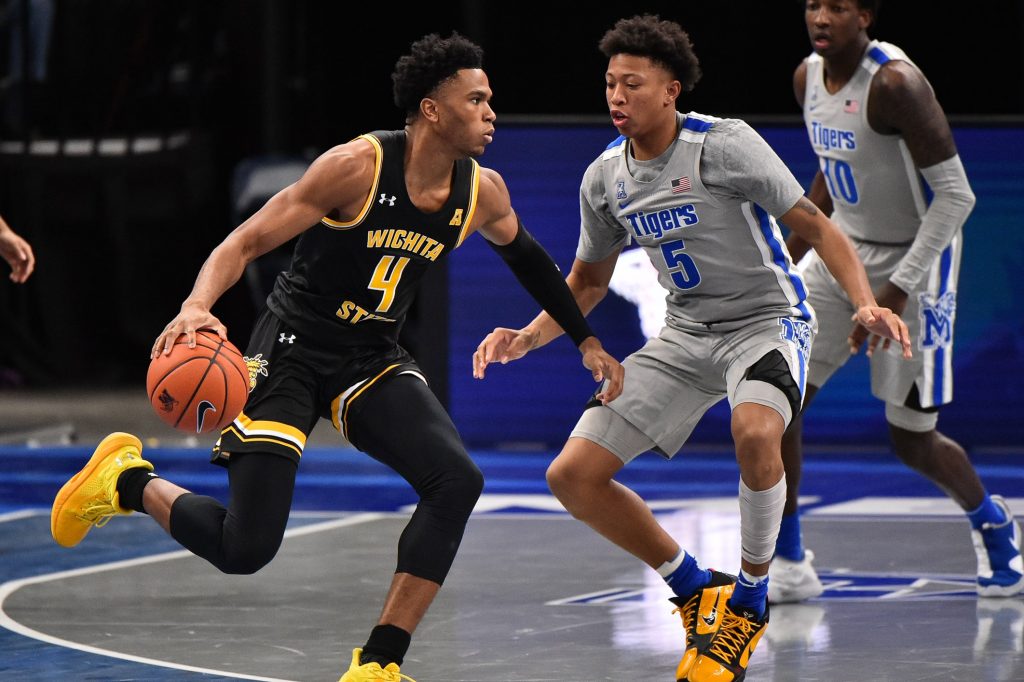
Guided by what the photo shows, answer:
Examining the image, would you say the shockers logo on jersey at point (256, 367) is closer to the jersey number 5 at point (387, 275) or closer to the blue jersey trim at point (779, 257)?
the jersey number 5 at point (387, 275)

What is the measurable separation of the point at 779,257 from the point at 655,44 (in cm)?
84

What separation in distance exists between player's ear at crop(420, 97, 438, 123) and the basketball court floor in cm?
182

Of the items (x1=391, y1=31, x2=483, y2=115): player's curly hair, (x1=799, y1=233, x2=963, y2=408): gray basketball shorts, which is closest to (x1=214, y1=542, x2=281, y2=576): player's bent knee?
(x1=391, y1=31, x2=483, y2=115): player's curly hair

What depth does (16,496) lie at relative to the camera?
33.3 ft

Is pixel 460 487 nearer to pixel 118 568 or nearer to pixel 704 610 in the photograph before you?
pixel 704 610

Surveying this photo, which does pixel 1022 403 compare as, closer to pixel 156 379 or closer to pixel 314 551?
pixel 314 551

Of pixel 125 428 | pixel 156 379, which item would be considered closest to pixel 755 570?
pixel 156 379

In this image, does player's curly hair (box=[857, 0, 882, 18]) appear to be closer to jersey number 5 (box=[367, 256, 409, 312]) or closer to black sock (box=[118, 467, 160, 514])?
jersey number 5 (box=[367, 256, 409, 312])

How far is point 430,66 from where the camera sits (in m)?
5.75

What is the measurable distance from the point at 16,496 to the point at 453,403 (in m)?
2.88

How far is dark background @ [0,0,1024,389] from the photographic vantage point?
52.1ft

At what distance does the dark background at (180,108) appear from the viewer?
1588 centimetres

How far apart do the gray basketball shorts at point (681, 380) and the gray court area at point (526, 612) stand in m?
0.76

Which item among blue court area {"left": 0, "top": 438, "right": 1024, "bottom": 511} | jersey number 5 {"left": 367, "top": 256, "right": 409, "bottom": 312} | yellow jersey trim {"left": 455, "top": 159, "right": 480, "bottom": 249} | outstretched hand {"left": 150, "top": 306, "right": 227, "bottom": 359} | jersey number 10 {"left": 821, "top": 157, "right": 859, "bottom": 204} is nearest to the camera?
outstretched hand {"left": 150, "top": 306, "right": 227, "bottom": 359}
